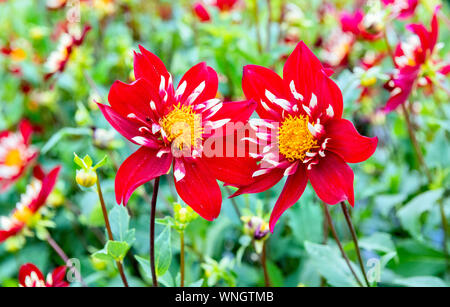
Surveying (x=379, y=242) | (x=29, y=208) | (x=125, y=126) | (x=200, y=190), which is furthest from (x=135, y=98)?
(x=379, y=242)

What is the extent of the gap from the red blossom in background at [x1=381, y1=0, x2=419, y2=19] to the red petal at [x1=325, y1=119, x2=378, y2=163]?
0.42 m

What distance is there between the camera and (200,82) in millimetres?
602

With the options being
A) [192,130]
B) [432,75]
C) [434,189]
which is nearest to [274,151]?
[192,130]

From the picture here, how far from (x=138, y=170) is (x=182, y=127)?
76mm

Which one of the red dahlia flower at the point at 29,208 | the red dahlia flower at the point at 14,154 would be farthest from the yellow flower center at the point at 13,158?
the red dahlia flower at the point at 29,208

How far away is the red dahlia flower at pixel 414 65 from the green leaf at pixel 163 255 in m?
0.40

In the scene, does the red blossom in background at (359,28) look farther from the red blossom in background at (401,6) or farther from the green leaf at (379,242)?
the green leaf at (379,242)

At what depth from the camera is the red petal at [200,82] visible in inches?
23.3

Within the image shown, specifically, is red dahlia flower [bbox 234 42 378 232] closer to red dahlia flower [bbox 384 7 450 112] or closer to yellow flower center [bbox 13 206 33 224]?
red dahlia flower [bbox 384 7 450 112]

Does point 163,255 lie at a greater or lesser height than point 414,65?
lesser

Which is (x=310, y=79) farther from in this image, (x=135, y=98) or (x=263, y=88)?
(x=135, y=98)

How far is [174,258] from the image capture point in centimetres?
106
